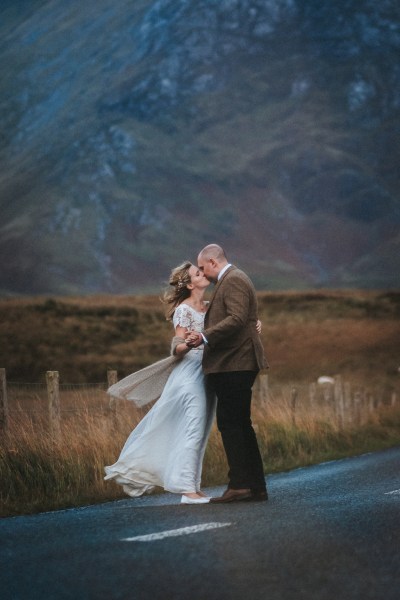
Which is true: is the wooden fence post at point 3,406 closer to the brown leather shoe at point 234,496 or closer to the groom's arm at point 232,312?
the brown leather shoe at point 234,496

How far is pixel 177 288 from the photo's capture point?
9.67 meters

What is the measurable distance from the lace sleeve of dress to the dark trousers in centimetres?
53

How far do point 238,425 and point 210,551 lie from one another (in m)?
2.72

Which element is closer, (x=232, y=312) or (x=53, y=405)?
(x=232, y=312)

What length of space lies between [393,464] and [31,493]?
5.54 metres

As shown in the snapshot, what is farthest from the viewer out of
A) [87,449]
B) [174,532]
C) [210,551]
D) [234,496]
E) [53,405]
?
[53,405]

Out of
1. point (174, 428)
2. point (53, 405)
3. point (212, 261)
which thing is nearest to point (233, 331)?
point (212, 261)

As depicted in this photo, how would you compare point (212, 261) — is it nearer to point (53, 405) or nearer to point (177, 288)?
point (177, 288)

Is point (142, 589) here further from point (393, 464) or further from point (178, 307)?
point (393, 464)

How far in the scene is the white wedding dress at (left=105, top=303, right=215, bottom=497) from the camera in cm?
948

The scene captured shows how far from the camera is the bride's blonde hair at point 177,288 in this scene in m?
9.61

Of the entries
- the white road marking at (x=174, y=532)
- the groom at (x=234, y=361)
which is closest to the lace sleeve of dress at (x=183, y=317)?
the groom at (x=234, y=361)

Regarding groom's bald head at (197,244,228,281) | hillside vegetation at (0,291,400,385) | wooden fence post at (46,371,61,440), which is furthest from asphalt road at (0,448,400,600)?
hillside vegetation at (0,291,400,385)

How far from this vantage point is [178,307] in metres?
9.64
